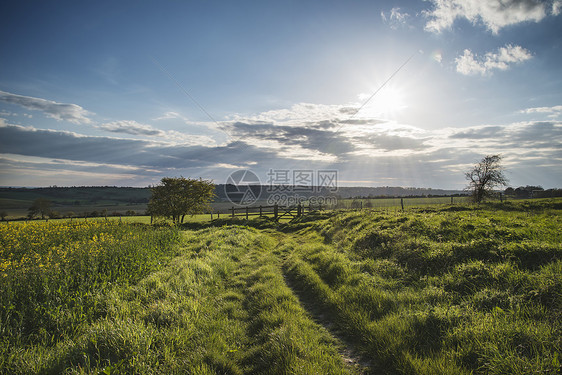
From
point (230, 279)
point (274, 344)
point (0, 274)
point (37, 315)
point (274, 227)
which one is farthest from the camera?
point (274, 227)

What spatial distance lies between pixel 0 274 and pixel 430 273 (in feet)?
38.4

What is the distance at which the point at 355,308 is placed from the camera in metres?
5.59

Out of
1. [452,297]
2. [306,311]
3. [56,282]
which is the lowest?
[306,311]

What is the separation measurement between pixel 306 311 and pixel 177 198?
89.7ft

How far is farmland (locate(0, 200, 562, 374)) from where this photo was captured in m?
3.70

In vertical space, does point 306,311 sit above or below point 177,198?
below

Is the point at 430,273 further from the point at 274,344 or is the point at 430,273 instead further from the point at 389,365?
the point at 274,344

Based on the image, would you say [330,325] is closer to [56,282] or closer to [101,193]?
[56,282]

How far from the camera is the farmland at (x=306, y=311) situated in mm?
3695

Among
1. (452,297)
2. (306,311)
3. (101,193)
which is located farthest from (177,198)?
(101,193)

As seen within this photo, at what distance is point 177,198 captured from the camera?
29609mm

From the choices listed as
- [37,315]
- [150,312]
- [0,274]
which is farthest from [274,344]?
[0,274]

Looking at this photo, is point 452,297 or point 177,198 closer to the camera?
point 452,297

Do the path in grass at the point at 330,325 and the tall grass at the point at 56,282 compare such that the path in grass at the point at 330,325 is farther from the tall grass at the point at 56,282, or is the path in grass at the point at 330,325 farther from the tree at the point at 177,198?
the tree at the point at 177,198
